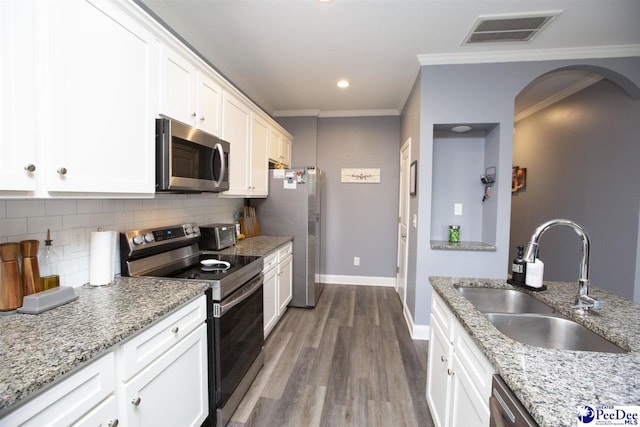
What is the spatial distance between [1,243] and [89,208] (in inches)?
16.7

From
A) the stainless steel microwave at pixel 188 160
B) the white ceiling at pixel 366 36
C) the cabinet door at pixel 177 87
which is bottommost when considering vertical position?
the stainless steel microwave at pixel 188 160

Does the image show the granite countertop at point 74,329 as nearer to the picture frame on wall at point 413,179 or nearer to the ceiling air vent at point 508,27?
the picture frame on wall at point 413,179

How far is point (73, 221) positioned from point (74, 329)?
0.74 m

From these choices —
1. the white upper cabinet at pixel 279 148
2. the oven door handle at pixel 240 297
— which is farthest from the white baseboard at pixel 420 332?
the white upper cabinet at pixel 279 148

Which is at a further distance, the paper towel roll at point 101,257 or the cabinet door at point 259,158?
the cabinet door at point 259,158

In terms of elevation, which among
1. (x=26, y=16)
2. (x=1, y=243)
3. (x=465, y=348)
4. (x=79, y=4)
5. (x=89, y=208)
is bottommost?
(x=465, y=348)

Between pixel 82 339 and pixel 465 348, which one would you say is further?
pixel 465 348

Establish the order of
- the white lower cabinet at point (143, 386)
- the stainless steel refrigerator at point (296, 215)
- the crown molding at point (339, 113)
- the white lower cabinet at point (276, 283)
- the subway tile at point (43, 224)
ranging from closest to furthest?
the white lower cabinet at point (143, 386), the subway tile at point (43, 224), the white lower cabinet at point (276, 283), the stainless steel refrigerator at point (296, 215), the crown molding at point (339, 113)

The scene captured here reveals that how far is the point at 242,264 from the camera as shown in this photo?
199 cm

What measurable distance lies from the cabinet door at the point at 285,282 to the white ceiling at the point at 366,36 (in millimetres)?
2052

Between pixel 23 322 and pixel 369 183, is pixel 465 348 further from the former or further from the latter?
pixel 369 183

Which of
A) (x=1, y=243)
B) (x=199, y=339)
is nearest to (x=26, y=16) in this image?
(x=1, y=243)

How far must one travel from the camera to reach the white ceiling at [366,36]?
1946 millimetres

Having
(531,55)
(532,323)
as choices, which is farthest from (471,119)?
(532,323)
